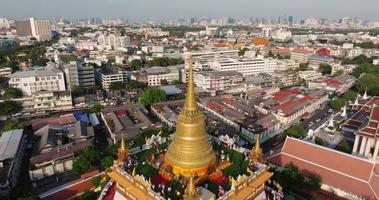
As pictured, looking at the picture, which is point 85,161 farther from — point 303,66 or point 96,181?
point 303,66

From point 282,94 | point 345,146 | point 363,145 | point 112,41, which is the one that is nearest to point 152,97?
point 282,94

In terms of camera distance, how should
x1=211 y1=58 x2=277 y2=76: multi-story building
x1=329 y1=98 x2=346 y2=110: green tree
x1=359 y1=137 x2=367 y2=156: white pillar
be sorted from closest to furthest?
x1=359 y1=137 x2=367 y2=156: white pillar < x1=329 y1=98 x2=346 y2=110: green tree < x1=211 y1=58 x2=277 y2=76: multi-story building

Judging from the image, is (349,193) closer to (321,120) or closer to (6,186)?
(321,120)

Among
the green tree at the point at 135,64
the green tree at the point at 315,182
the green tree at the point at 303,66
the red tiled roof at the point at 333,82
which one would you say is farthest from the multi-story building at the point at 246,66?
the green tree at the point at 315,182

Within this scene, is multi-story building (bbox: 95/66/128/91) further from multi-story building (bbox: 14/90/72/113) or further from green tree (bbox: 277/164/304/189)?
green tree (bbox: 277/164/304/189)

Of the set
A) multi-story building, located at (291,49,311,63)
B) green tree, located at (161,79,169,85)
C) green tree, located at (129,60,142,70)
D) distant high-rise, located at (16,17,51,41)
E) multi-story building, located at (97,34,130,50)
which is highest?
distant high-rise, located at (16,17,51,41)

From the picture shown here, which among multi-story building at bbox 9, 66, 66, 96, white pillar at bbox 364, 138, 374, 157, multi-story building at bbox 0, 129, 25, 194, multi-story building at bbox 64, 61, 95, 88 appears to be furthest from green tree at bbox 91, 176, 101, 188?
multi-story building at bbox 64, 61, 95, 88
